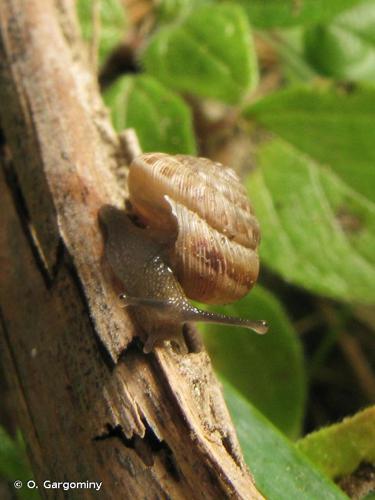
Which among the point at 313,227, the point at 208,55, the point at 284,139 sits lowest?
the point at 313,227

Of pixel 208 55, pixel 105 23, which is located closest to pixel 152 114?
pixel 208 55

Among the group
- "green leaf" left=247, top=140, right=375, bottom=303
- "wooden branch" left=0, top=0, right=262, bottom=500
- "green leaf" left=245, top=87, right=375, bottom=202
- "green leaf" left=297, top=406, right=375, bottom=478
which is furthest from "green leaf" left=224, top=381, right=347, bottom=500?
"green leaf" left=245, top=87, right=375, bottom=202

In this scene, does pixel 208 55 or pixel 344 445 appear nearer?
pixel 344 445

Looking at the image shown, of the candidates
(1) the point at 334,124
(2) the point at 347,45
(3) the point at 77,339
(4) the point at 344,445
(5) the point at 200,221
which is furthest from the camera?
(2) the point at 347,45

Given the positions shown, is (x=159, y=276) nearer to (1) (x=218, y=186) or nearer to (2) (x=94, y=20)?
(1) (x=218, y=186)

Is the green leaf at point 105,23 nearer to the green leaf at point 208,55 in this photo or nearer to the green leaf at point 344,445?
the green leaf at point 208,55

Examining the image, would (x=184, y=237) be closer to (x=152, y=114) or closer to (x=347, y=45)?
(x=152, y=114)

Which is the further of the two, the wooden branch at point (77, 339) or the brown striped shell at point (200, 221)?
the brown striped shell at point (200, 221)

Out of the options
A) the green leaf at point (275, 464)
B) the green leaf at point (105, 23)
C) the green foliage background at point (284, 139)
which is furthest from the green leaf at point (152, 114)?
the green leaf at point (275, 464)
